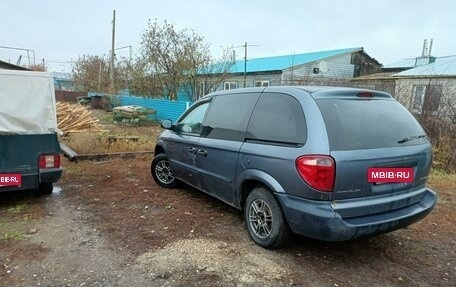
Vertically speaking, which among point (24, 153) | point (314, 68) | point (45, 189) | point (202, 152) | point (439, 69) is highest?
point (314, 68)

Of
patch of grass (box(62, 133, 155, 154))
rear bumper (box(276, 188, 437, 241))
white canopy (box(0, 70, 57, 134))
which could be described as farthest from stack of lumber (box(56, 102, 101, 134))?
rear bumper (box(276, 188, 437, 241))

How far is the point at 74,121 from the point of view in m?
11.6

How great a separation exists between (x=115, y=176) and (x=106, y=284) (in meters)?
3.83

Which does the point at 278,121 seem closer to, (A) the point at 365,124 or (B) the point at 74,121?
(A) the point at 365,124

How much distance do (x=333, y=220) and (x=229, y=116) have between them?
189 centimetres

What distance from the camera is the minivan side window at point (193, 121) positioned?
15.6 feet

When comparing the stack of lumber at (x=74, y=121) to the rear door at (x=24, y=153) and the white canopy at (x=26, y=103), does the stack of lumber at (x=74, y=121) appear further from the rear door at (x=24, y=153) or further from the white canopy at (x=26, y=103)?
the rear door at (x=24, y=153)

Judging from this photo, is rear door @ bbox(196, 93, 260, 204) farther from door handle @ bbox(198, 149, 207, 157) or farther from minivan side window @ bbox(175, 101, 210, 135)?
minivan side window @ bbox(175, 101, 210, 135)

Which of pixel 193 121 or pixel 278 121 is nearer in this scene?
pixel 278 121

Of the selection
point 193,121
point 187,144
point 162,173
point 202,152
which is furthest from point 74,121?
point 202,152

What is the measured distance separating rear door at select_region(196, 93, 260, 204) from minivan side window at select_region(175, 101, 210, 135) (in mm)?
175

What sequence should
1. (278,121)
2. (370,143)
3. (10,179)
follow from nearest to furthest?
(370,143)
(278,121)
(10,179)

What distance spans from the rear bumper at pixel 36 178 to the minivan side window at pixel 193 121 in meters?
1.84

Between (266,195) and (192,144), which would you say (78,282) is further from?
(192,144)
